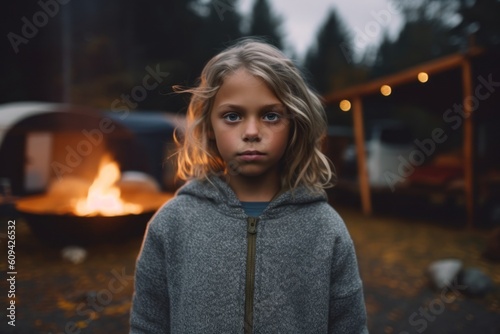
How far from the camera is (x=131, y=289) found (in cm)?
523

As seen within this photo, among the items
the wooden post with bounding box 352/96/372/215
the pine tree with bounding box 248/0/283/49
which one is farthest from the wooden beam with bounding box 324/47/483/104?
the pine tree with bounding box 248/0/283/49

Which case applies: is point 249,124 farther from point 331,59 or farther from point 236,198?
point 331,59

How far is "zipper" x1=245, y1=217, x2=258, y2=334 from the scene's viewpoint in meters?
1.55

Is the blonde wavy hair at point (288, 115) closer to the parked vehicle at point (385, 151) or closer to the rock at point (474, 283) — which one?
the rock at point (474, 283)

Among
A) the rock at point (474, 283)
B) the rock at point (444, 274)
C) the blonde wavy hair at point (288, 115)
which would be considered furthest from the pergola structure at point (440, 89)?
the blonde wavy hair at point (288, 115)

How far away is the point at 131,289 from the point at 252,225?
412 cm

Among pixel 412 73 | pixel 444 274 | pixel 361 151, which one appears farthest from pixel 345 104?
pixel 444 274

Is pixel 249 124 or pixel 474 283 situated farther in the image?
pixel 474 283

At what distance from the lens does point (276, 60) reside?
1683 mm

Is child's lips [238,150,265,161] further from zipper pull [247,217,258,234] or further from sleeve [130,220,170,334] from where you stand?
sleeve [130,220,170,334]

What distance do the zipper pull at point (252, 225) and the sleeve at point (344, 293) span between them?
328mm

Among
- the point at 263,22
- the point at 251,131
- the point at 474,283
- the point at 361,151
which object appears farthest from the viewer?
the point at 263,22

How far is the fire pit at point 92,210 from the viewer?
20.1ft

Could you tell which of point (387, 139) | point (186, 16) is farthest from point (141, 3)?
point (387, 139)
